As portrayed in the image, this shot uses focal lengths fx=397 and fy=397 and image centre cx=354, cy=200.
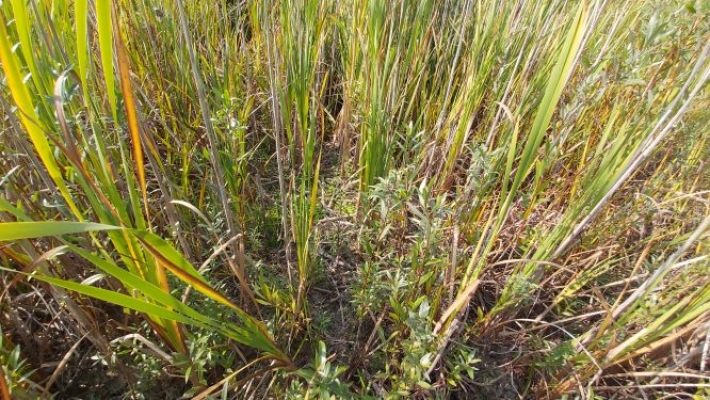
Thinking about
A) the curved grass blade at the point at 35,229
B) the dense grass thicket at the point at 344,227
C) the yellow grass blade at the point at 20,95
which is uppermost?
the yellow grass blade at the point at 20,95

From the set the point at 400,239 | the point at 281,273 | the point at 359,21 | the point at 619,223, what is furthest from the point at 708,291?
the point at 359,21

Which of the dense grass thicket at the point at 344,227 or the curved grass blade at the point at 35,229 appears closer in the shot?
the curved grass blade at the point at 35,229

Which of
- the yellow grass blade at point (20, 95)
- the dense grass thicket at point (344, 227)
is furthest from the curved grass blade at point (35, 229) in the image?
the yellow grass blade at point (20, 95)

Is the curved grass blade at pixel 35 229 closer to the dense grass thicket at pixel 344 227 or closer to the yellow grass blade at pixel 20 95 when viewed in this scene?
the dense grass thicket at pixel 344 227

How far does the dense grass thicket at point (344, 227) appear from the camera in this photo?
0.66 meters

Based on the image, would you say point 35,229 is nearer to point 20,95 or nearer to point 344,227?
point 20,95

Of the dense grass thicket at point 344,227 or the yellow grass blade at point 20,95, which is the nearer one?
the yellow grass blade at point 20,95

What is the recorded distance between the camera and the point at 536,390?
89cm

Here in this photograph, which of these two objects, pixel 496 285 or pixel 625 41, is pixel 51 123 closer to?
pixel 496 285

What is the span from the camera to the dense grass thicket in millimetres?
660

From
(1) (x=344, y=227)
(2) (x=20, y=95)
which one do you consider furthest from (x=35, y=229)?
(1) (x=344, y=227)

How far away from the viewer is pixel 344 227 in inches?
45.5

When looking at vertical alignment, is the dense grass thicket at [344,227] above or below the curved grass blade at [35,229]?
below

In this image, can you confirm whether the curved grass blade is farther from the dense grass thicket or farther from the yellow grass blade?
the yellow grass blade
